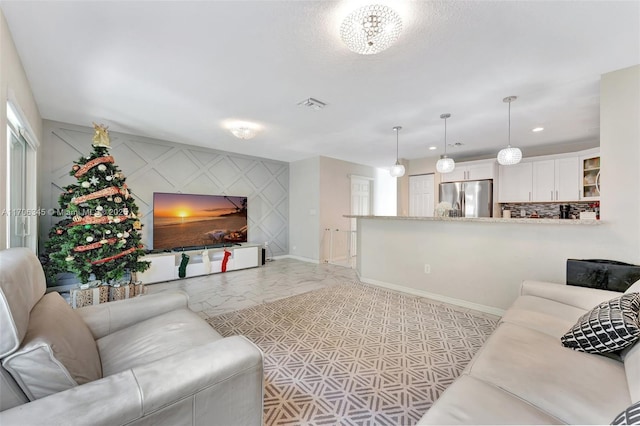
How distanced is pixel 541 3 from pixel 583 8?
0.98 ft

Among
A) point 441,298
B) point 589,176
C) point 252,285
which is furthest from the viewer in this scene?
point 589,176

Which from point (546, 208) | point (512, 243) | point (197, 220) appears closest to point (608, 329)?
point (512, 243)

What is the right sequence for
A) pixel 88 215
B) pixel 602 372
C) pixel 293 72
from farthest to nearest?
pixel 88 215
pixel 293 72
pixel 602 372

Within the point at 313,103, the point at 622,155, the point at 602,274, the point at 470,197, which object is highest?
the point at 313,103

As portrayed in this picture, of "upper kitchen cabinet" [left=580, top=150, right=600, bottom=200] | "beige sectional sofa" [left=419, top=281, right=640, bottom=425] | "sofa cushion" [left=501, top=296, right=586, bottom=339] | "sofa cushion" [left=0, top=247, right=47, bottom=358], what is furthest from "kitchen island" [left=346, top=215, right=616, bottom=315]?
"sofa cushion" [left=0, top=247, right=47, bottom=358]

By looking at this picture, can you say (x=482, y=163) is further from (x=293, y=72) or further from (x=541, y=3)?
(x=293, y=72)

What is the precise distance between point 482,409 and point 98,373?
5.40 feet

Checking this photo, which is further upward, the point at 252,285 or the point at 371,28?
the point at 371,28

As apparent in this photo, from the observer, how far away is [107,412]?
0.79 meters

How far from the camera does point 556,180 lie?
465 centimetres

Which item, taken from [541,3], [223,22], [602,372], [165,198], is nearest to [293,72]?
[223,22]

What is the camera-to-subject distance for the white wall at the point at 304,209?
19.8 ft

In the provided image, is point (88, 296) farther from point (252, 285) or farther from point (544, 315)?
point (544, 315)

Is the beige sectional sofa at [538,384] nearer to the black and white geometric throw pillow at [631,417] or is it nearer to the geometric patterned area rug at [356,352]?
the black and white geometric throw pillow at [631,417]
